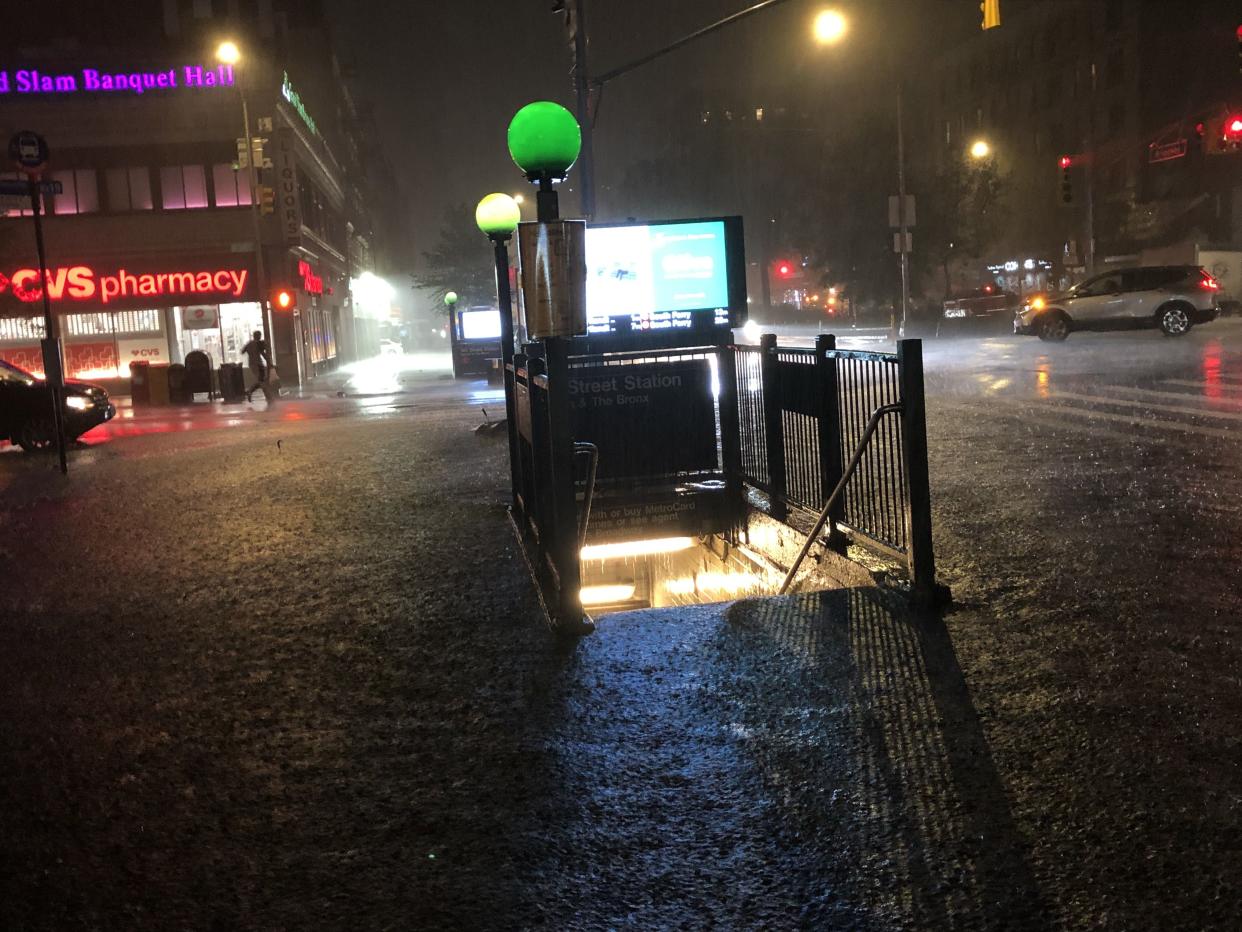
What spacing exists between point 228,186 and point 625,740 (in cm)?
3740

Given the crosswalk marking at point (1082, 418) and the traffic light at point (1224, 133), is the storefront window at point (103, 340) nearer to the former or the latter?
the crosswalk marking at point (1082, 418)

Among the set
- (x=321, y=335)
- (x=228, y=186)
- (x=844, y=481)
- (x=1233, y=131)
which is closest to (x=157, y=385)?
(x=228, y=186)

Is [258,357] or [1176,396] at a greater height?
[258,357]

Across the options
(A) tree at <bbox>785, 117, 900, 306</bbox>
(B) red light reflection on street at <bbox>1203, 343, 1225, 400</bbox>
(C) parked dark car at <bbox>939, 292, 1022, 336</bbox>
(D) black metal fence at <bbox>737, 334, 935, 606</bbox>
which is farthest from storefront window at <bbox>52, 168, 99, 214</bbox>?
(D) black metal fence at <bbox>737, 334, 935, 606</bbox>

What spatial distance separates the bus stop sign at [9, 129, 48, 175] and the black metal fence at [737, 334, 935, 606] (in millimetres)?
10030

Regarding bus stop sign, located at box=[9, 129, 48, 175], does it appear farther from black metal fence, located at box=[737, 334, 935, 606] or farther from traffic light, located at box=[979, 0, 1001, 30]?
traffic light, located at box=[979, 0, 1001, 30]

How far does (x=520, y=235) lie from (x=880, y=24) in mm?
74783

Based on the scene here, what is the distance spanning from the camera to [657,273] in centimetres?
997

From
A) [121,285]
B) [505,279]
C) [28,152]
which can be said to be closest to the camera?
[505,279]

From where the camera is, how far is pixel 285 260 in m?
38.1

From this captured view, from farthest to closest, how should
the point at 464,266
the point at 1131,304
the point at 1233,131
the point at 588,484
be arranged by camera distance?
the point at 464,266 → the point at 1233,131 → the point at 1131,304 → the point at 588,484

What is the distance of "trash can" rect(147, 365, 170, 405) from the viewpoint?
2925 centimetres

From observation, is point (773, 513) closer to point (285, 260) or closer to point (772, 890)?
point (772, 890)

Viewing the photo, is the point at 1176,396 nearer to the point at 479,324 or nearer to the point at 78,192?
the point at 479,324
